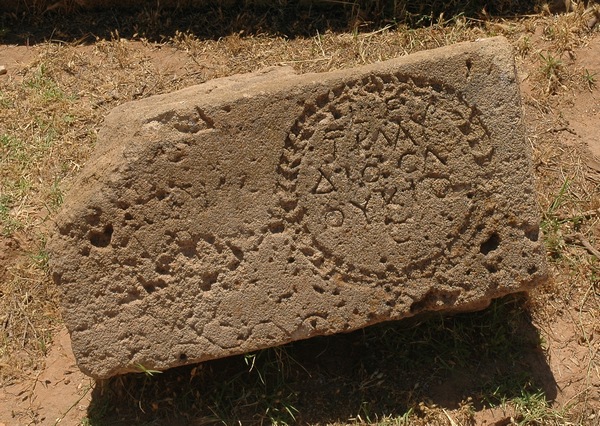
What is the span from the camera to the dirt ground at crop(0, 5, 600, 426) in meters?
3.64

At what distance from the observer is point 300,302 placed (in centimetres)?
334

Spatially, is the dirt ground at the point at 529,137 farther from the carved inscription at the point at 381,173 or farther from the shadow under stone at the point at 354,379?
the carved inscription at the point at 381,173

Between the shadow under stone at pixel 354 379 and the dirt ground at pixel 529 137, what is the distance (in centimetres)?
4

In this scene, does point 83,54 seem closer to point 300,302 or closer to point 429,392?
point 300,302

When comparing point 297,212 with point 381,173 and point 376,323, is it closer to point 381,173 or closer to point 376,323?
point 381,173

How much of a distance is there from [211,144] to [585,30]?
221 centimetres

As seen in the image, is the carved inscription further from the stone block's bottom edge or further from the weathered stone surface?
the stone block's bottom edge

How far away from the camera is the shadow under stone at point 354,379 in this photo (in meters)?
3.54

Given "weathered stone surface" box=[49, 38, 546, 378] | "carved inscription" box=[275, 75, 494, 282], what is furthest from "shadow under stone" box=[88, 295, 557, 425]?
"carved inscription" box=[275, 75, 494, 282]

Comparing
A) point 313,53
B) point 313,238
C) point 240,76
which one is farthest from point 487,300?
point 313,53

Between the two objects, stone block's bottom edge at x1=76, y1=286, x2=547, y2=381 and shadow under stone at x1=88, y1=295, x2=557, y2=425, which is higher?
stone block's bottom edge at x1=76, y1=286, x2=547, y2=381

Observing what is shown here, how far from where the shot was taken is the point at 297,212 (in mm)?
3312

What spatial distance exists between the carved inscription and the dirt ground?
0.61 metres

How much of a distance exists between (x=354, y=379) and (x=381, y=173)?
2.61 feet
